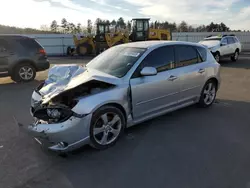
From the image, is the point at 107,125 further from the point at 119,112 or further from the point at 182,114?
the point at 182,114

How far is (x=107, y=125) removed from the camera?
418 centimetres

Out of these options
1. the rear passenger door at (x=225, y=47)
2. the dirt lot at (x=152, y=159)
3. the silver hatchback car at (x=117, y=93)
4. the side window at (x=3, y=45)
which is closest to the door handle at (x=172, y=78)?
the silver hatchback car at (x=117, y=93)

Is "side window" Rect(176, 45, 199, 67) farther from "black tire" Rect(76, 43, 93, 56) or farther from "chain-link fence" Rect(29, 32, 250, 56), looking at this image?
"chain-link fence" Rect(29, 32, 250, 56)

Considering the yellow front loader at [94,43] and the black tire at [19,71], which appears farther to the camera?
the yellow front loader at [94,43]

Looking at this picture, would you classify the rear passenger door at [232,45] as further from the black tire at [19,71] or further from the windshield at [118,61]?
the windshield at [118,61]

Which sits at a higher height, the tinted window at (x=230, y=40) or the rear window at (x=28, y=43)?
the tinted window at (x=230, y=40)

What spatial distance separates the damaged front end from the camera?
3.70 meters

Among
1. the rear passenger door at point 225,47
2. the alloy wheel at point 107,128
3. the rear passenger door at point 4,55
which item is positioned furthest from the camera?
the rear passenger door at point 225,47

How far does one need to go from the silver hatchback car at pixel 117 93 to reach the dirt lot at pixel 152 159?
27 cm

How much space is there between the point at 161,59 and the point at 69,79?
185 centimetres

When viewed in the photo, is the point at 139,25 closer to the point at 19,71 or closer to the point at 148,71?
the point at 19,71

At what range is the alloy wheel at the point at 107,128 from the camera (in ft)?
13.4

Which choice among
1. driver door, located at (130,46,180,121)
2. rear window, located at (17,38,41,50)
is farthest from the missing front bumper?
rear window, located at (17,38,41,50)

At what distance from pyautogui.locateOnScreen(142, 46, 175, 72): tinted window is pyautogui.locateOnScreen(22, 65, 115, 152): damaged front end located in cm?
104
